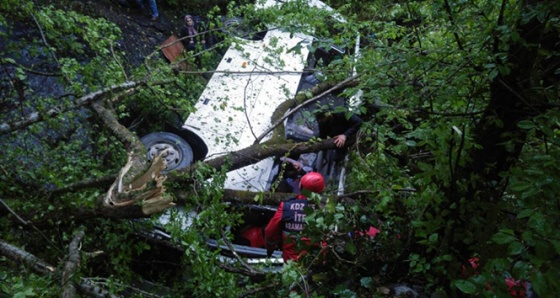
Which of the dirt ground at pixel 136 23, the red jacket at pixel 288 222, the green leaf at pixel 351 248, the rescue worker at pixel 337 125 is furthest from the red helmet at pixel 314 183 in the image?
the dirt ground at pixel 136 23

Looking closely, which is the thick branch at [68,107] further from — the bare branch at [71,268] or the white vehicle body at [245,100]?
the bare branch at [71,268]

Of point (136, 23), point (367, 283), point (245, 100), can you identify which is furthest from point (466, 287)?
point (136, 23)

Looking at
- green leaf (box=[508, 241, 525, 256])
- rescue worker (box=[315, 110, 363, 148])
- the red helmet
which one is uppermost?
green leaf (box=[508, 241, 525, 256])

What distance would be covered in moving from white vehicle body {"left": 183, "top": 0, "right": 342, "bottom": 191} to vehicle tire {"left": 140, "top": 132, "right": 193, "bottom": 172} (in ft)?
0.85

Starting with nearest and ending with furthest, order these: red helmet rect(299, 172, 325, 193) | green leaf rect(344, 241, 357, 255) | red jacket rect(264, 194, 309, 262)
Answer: green leaf rect(344, 241, 357, 255), red jacket rect(264, 194, 309, 262), red helmet rect(299, 172, 325, 193)

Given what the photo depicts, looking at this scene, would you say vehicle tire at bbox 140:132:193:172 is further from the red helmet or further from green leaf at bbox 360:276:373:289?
green leaf at bbox 360:276:373:289

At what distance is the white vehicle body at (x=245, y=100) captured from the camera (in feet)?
20.7

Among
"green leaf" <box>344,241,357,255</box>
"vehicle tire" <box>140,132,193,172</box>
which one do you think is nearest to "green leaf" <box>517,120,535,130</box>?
"green leaf" <box>344,241,357,255</box>

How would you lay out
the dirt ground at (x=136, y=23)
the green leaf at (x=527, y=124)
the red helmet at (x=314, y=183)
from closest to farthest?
the green leaf at (x=527, y=124), the red helmet at (x=314, y=183), the dirt ground at (x=136, y=23)

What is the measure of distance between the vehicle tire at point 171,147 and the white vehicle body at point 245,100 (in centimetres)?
26

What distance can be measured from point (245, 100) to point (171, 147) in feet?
4.10

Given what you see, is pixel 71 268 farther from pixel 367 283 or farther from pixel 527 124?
pixel 527 124

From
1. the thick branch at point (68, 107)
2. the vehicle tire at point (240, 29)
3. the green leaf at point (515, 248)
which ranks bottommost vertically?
the green leaf at point (515, 248)

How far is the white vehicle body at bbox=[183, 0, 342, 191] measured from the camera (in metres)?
6.30
